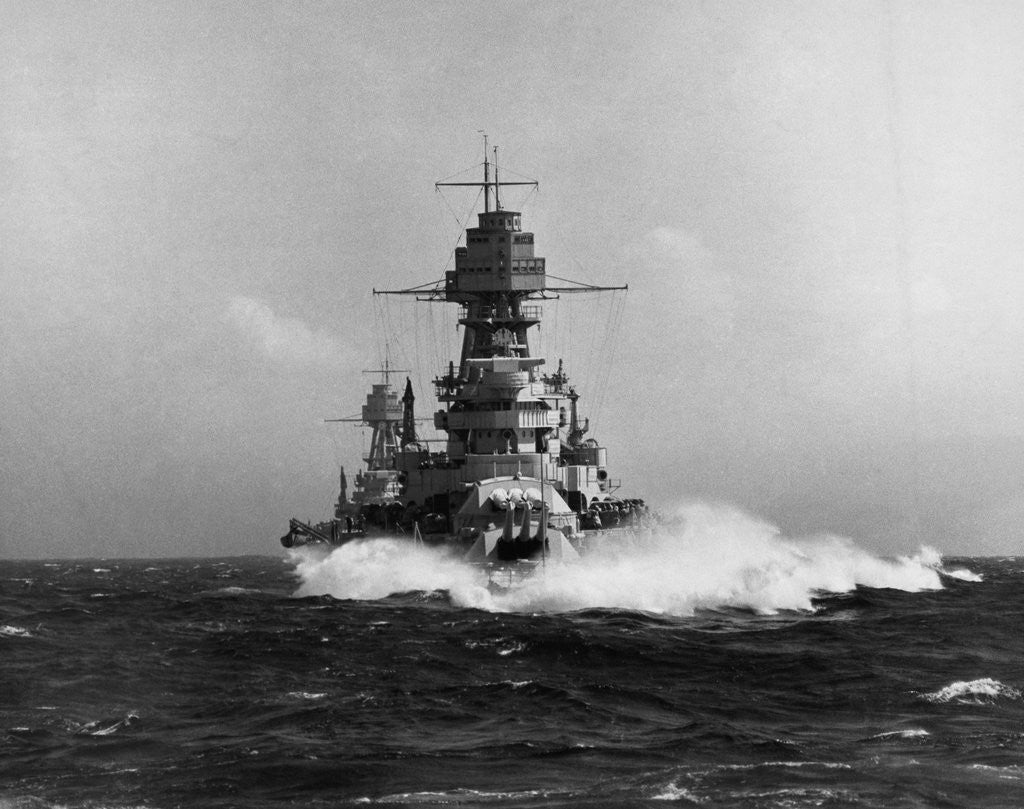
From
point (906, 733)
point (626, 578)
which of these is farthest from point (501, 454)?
point (906, 733)

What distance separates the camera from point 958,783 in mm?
25797

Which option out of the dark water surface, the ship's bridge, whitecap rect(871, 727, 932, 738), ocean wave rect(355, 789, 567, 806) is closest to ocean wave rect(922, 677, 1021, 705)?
the dark water surface

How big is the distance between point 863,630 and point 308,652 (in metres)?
21.2

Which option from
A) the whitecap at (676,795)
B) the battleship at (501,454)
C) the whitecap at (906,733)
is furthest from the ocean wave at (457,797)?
→ the battleship at (501,454)

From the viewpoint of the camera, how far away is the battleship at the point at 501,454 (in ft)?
229

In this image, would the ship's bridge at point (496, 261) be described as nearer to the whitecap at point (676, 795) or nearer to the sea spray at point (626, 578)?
the sea spray at point (626, 578)

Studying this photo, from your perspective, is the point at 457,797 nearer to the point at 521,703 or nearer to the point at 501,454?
the point at 521,703

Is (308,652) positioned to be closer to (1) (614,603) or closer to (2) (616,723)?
(2) (616,723)

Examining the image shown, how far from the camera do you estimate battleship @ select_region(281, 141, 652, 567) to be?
229 feet

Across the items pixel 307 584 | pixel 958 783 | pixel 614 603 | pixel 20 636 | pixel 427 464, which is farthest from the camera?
pixel 427 464

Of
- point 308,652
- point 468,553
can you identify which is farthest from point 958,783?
point 468,553

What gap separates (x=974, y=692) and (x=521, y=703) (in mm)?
11522

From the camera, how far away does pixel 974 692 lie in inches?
1407

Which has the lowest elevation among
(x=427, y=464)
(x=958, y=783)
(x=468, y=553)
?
(x=958, y=783)
